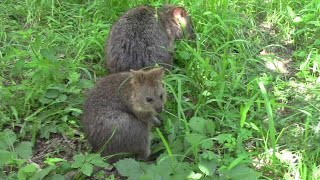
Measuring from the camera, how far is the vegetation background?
13.2 ft

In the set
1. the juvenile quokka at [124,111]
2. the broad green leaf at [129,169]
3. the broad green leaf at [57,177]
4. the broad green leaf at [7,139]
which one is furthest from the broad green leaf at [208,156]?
the broad green leaf at [7,139]

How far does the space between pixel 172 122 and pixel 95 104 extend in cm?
77

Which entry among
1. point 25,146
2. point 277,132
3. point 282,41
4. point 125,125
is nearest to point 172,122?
point 125,125

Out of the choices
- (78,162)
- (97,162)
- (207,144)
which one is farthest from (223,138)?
(78,162)

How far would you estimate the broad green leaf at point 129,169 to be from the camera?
3801 millimetres

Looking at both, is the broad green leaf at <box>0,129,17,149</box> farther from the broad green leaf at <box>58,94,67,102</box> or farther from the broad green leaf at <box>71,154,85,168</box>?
the broad green leaf at <box>58,94,67,102</box>

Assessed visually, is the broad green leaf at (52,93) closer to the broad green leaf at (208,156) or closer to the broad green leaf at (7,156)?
the broad green leaf at (7,156)

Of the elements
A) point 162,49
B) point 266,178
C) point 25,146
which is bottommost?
point 266,178

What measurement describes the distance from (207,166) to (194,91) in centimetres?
140

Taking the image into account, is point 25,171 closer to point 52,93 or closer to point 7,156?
point 7,156

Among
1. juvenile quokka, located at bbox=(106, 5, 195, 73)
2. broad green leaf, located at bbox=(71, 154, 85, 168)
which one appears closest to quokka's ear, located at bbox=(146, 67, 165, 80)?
juvenile quokka, located at bbox=(106, 5, 195, 73)

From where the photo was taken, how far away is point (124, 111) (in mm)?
4445

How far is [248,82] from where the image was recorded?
5305 millimetres

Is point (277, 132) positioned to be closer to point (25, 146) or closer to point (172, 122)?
point (172, 122)
